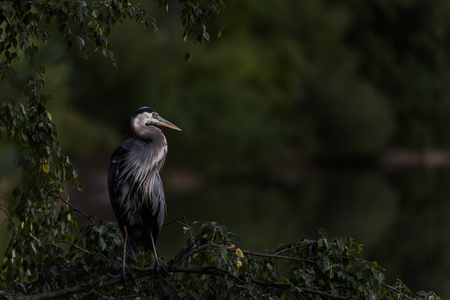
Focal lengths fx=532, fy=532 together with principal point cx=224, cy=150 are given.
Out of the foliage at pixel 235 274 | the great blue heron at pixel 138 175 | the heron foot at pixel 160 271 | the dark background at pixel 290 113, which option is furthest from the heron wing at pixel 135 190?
the dark background at pixel 290 113

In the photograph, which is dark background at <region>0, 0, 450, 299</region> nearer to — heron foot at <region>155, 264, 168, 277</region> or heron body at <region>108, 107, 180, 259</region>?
heron body at <region>108, 107, 180, 259</region>

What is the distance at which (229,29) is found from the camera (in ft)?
74.2

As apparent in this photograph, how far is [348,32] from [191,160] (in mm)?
10721

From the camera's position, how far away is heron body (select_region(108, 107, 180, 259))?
320 centimetres

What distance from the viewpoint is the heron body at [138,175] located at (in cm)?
320

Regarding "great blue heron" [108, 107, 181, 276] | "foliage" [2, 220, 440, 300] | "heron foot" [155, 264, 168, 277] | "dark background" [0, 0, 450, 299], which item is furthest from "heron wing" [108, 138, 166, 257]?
"dark background" [0, 0, 450, 299]

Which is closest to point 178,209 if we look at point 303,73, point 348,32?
point 303,73

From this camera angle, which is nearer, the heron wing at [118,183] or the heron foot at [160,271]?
the heron foot at [160,271]

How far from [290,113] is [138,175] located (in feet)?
66.2

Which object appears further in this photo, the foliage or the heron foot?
the heron foot

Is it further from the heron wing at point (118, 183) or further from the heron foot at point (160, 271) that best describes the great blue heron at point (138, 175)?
the heron foot at point (160, 271)

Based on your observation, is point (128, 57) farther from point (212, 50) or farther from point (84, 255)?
point (84, 255)

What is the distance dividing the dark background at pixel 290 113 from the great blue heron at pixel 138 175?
673 centimetres

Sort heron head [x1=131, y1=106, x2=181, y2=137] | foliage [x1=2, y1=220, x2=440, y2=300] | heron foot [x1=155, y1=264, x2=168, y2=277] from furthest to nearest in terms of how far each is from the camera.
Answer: heron head [x1=131, y1=106, x2=181, y2=137], heron foot [x1=155, y1=264, x2=168, y2=277], foliage [x1=2, y1=220, x2=440, y2=300]
